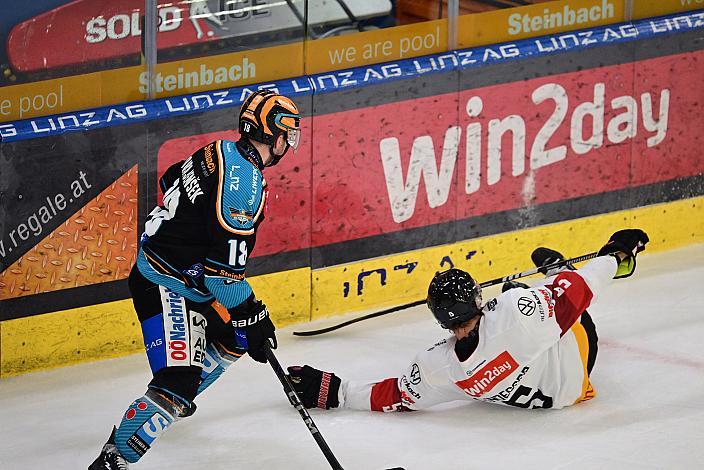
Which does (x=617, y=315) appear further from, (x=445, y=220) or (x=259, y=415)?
(x=259, y=415)

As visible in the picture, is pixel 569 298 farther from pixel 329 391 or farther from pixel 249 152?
pixel 249 152

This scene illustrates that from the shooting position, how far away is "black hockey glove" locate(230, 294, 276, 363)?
4.54 metres

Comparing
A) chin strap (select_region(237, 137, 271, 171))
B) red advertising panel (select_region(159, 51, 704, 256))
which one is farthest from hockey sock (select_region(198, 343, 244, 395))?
red advertising panel (select_region(159, 51, 704, 256))

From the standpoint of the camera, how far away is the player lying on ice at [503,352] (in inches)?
194

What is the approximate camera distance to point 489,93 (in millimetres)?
6816

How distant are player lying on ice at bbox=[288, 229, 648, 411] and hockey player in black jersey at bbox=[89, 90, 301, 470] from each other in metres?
0.67

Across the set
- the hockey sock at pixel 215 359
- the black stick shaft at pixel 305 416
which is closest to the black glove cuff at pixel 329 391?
the hockey sock at pixel 215 359

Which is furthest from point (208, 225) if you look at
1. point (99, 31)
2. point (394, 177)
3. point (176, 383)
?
point (394, 177)

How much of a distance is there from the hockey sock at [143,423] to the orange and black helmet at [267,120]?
90 centimetres

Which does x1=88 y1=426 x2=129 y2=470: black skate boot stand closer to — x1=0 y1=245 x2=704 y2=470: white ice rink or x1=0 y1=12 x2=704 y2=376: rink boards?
x1=0 y1=245 x2=704 y2=470: white ice rink

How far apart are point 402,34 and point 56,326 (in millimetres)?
2140

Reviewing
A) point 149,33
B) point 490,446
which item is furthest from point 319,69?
point 490,446

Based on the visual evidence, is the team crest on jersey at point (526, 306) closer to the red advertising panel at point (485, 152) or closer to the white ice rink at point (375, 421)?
the white ice rink at point (375, 421)

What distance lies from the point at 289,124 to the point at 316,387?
113 centimetres
